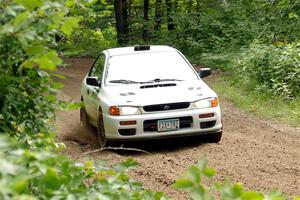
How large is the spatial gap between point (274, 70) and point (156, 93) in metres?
6.72

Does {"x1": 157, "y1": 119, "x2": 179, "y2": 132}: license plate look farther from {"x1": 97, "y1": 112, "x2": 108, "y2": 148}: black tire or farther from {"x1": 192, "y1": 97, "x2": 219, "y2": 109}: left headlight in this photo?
{"x1": 97, "y1": 112, "x2": 108, "y2": 148}: black tire

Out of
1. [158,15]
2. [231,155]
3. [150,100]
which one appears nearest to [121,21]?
[158,15]

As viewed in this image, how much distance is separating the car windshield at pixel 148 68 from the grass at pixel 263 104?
283 cm

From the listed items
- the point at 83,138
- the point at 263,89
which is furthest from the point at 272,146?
the point at 263,89

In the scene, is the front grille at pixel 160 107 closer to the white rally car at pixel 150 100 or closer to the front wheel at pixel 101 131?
the white rally car at pixel 150 100

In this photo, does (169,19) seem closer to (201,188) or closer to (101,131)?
(101,131)

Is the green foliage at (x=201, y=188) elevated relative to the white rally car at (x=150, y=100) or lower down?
elevated

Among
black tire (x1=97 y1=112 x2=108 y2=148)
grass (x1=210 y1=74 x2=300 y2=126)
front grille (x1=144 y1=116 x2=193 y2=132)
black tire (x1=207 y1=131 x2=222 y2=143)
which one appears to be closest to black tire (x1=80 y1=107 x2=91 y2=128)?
black tire (x1=97 y1=112 x2=108 y2=148)

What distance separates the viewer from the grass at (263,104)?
1219 cm

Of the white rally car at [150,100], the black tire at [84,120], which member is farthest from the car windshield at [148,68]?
the black tire at [84,120]

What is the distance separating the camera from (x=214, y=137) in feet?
30.9

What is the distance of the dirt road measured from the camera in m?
7.32

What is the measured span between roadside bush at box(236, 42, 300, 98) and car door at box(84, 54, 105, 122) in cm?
488

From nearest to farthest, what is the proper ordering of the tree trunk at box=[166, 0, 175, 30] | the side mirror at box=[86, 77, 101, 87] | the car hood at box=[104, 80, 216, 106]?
the car hood at box=[104, 80, 216, 106]
the side mirror at box=[86, 77, 101, 87]
the tree trunk at box=[166, 0, 175, 30]
